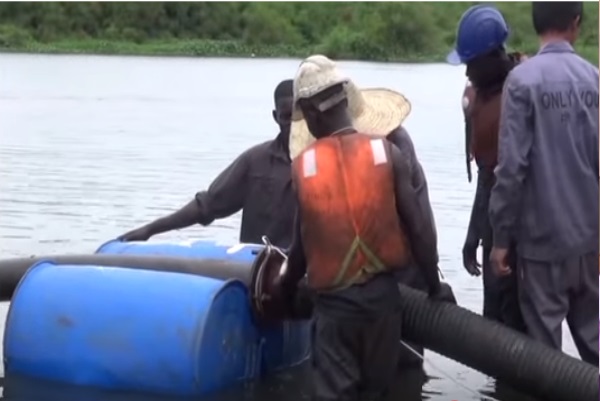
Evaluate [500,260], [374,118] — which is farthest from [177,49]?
[500,260]

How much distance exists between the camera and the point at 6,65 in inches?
2265

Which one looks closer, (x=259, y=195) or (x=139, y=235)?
(x=259, y=195)

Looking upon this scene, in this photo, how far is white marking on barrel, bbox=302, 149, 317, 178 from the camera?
6.25 m

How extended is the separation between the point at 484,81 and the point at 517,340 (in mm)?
1417

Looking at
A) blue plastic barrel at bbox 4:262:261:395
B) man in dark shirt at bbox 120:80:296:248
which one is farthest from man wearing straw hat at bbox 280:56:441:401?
man in dark shirt at bbox 120:80:296:248

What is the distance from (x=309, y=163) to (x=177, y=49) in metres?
70.9

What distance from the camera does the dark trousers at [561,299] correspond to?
22.8ft

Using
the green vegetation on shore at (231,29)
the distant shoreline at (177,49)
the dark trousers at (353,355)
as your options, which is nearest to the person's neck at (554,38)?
the dark trousers at (353,355)

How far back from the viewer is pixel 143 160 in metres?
21.8

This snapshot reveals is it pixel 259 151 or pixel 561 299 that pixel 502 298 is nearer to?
pixel 561 299

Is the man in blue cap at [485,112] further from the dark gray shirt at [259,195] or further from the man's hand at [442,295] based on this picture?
the dark gray shirt at [259,195]

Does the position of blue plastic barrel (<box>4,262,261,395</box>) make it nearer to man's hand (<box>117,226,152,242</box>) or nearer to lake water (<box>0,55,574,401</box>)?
lake water (<box>0,55,574,401</box>)

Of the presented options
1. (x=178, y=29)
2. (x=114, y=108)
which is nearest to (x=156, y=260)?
(x=114, y=108)

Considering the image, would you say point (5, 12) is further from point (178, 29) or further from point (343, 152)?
point (343, 152)
